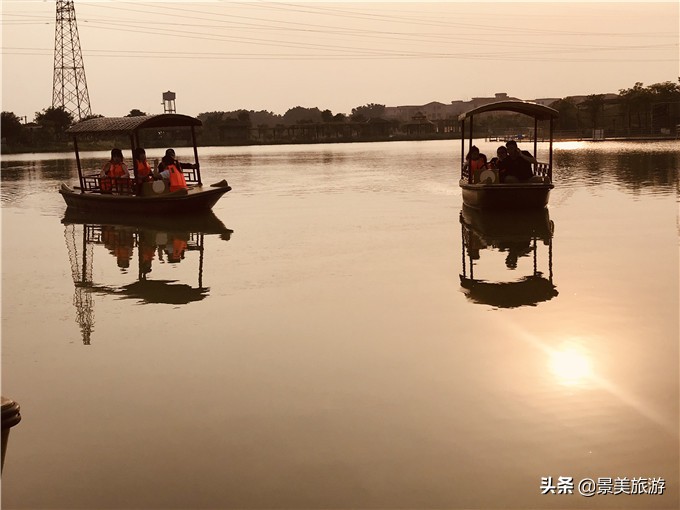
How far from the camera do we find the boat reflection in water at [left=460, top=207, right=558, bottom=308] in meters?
10.1

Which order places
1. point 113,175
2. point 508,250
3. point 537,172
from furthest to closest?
point 113,175 < point 537,172 < point 508,250

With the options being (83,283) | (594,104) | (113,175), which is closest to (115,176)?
(113,175)

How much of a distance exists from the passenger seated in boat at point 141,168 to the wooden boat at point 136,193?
14 cm

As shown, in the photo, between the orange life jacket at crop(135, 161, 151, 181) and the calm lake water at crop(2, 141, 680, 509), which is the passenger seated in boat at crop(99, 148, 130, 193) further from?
the calm lake water at crop(2, 141, 680, 509)

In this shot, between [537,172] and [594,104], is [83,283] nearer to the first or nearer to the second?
[537,172]

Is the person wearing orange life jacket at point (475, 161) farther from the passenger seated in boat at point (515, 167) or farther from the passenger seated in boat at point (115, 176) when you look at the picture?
the passenger seated in boat at point (115, 176)

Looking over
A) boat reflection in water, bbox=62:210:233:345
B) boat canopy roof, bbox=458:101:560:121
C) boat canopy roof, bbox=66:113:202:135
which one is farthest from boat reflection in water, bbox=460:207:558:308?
boat canopy roof, bbox=66:113:202:135

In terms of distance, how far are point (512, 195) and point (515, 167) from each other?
25.4 inches

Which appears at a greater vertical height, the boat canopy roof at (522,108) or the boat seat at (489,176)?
the boat canopy roof at (522,108)

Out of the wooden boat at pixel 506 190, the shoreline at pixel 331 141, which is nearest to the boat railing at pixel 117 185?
the wooden boat at pixel 506 190

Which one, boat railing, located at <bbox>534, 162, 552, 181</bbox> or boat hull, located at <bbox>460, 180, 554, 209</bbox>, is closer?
boat hull, located at <bbox>460, 180, 554, 209</bbox>

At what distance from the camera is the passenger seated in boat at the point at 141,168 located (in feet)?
62.8

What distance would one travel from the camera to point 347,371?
Result: 7195 mm

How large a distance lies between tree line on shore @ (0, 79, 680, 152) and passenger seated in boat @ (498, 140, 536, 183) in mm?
37374
